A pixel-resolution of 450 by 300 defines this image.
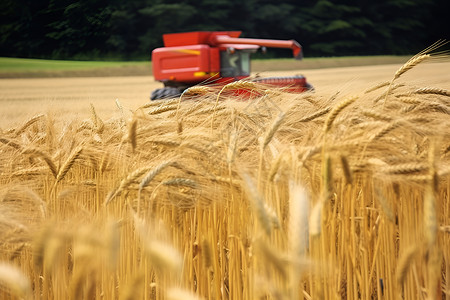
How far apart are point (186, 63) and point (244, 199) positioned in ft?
27.5

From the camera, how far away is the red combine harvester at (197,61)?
373 inches

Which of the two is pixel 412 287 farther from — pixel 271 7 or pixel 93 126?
pixel 271 7

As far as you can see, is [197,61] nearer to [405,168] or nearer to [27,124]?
[27,124]

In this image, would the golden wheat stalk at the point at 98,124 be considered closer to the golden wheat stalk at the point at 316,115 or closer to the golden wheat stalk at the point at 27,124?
the golden wheat stalk at the point at 27,124

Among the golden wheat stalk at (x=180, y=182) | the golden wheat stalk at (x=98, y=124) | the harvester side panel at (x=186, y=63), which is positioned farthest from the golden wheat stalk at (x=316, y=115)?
the harvester side panel at (x=186, y=63)

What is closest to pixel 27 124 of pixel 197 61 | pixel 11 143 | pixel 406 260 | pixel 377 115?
pixel 11 143

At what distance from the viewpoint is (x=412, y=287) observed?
1380mm

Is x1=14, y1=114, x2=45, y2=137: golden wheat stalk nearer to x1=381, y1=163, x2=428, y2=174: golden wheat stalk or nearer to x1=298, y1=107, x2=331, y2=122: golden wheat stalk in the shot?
x1=298, y1=107, x2=331, y2=122: golden wheat stalk

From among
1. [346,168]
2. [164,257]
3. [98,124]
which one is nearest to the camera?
[164,257]

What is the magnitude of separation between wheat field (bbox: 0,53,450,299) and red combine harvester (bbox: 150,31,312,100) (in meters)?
7.44

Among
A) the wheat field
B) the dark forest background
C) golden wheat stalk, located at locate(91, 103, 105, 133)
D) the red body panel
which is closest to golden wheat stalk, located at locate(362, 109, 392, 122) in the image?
the wheat field

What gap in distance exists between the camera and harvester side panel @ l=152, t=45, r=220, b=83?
9516mm

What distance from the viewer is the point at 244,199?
4.44 ft

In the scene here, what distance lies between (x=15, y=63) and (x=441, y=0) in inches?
820
